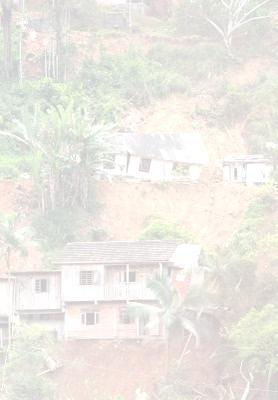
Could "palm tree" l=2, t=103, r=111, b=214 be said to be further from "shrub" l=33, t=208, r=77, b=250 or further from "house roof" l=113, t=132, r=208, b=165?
"house roof" l=113, t=132, r=208, b=165

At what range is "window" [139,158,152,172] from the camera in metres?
91.0

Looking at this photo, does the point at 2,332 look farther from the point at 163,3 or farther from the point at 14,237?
the point at 163,3

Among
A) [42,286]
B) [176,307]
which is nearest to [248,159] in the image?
[42,286]

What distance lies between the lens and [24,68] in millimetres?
98250

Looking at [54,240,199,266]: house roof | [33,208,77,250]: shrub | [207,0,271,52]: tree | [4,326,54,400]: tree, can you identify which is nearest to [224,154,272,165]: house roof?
[33,208,77,250]: shrub

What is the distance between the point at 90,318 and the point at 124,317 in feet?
A: 4.30

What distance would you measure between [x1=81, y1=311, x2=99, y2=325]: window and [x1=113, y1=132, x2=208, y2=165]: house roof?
1341 centimetres

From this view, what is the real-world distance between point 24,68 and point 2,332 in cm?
2248

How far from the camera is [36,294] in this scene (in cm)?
7900

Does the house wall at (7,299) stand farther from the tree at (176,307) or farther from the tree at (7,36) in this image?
the tree at (7,36)

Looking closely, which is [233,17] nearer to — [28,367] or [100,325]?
[100,325]

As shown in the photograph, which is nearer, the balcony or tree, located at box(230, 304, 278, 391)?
tree, located at box(230, 304, 278, 391)

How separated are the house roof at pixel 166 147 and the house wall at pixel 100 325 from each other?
43.9 feet

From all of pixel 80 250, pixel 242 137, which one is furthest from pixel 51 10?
pixel 80 250
